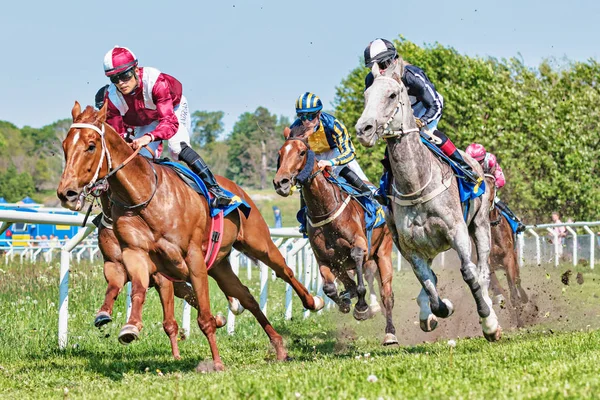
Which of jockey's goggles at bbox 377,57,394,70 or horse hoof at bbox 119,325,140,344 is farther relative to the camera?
jockey's goggles at bbox 377,57,394,70

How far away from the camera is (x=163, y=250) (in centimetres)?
667

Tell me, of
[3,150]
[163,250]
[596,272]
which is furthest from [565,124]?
[3,150]

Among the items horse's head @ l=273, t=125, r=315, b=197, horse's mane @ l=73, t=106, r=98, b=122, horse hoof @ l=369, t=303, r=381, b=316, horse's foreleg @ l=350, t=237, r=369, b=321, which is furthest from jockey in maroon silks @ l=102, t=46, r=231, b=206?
horse hoof @ l=369, t=303, r=381, b=316

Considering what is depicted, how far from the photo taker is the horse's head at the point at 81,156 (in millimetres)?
6000

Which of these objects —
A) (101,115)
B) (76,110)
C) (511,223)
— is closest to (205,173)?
(101,115)

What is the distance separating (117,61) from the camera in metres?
7.19

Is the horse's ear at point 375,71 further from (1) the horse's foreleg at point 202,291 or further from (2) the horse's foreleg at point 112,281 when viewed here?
(2) the horse's foreleg at point 112,281

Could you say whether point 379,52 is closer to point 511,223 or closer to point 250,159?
point 511,223

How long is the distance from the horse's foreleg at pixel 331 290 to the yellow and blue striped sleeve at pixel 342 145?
47.9 inches

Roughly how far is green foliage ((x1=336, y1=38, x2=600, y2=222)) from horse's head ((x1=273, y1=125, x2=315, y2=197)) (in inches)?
882

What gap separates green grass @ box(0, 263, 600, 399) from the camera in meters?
4.51

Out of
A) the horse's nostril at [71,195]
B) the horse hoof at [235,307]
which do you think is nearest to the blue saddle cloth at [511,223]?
the horse hoof at [235,307]

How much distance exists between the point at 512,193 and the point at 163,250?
25277mm

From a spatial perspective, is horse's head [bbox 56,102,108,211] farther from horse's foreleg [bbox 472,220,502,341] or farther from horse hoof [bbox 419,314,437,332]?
horse hoof [bbox 419,314,437,332]
